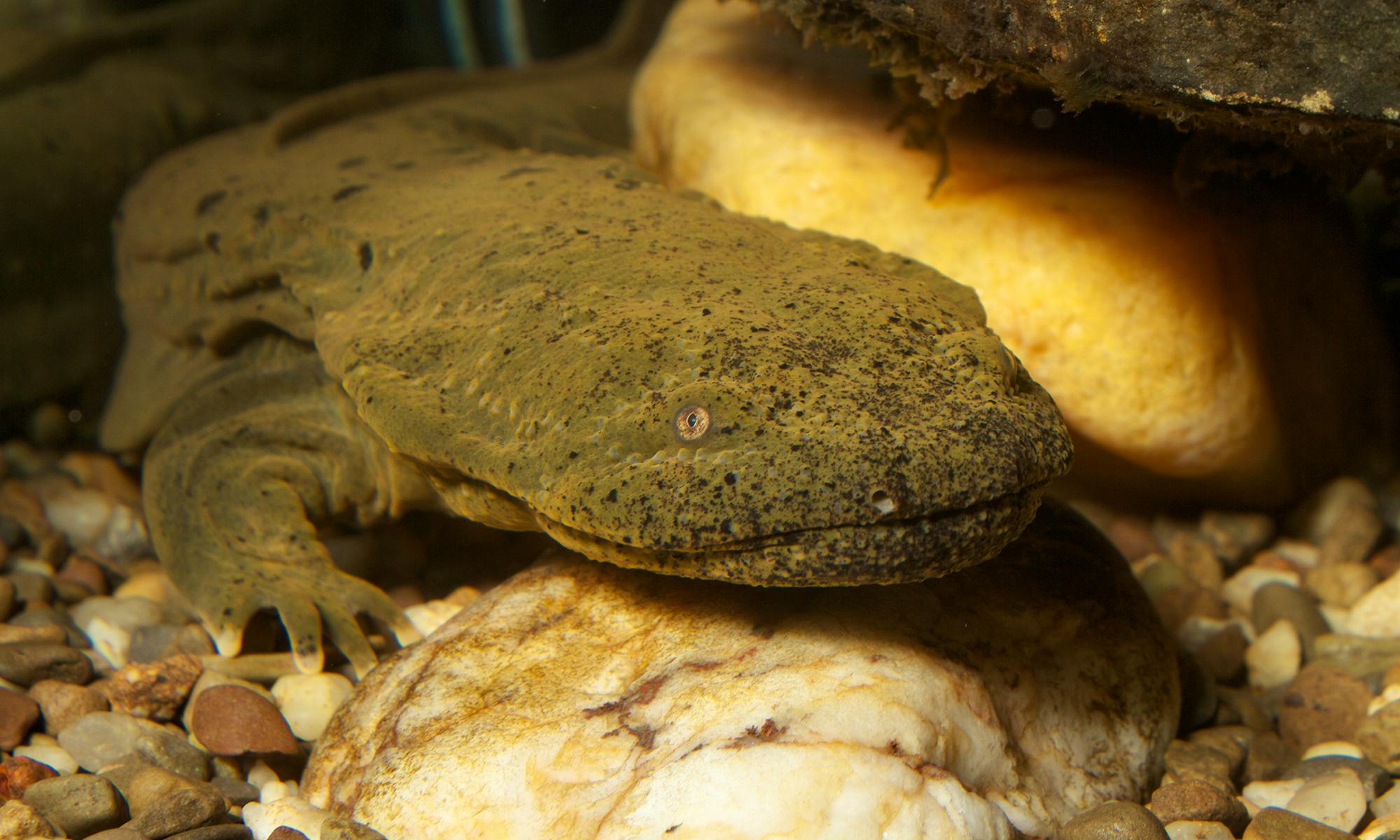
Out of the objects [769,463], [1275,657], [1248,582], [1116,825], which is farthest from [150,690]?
[1248,582]

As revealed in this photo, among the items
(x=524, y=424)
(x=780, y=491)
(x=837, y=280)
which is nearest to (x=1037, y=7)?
(x=837, y=280)

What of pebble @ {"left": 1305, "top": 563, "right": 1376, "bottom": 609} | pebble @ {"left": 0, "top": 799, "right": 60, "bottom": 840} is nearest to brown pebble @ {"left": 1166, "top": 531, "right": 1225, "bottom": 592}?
pebble @ {"left": 1305, "top": 563, "right": 1376, "bottom": 609}

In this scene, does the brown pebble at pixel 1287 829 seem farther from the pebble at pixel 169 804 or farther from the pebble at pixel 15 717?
the pebble at pixel 15 717

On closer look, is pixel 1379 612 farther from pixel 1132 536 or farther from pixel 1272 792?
pixel 1272 792

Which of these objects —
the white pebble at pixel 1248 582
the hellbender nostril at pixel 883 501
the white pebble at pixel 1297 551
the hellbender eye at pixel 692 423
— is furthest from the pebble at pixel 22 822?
the white pebble at pixel 1297 551

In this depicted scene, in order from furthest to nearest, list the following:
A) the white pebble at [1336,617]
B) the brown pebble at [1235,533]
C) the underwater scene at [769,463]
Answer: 1. the brown pebble at [1235,533]
2. the white pebble at [1336,617]
3. the underwater scene at [769,463]

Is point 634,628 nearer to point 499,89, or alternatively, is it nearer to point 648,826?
point 648,826
